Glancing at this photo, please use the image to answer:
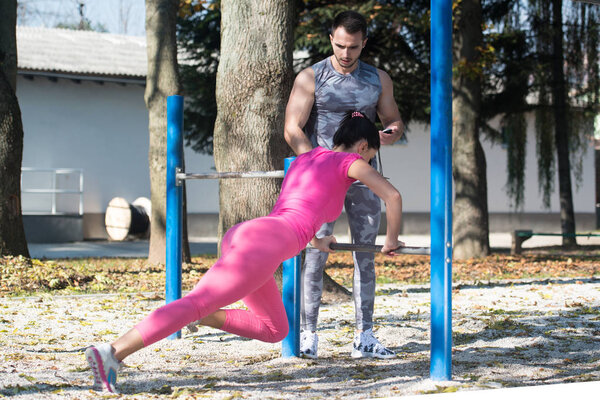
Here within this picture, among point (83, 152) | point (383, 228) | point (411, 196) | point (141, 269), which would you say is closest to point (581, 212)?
point (411, 196)

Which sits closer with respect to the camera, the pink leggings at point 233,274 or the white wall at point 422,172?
the pink leggings at point 233,274

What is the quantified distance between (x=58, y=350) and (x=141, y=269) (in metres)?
5.89

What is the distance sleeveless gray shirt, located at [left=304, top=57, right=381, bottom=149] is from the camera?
4.22 metres

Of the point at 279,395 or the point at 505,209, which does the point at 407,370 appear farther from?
the point at 505,209

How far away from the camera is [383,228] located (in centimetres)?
2275

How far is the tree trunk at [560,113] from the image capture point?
15.1 metres

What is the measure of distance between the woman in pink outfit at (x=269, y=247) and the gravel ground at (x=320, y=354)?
0.36 metres

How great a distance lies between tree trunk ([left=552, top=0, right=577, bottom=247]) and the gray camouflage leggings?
1208cm

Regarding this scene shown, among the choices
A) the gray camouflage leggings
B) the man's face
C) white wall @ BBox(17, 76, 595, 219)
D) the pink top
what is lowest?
the gray camouflage leggings

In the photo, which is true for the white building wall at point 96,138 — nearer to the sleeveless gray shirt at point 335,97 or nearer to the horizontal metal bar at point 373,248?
the sleeveless gray shirt at point 335,97

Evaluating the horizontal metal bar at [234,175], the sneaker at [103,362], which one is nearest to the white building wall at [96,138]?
the horizontal metal bar at [234,175]

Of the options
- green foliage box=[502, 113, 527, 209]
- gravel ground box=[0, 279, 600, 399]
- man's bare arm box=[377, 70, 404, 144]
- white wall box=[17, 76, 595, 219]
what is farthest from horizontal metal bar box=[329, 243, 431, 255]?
white wall box=[17, 76, 595, 219]

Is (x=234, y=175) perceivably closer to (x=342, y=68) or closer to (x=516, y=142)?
(x=342, y=68)

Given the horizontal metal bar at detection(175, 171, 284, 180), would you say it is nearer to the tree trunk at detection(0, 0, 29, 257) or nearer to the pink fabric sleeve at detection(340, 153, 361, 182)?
the pink fabric sleeve at detection(340, 153, 361, 182)
